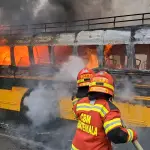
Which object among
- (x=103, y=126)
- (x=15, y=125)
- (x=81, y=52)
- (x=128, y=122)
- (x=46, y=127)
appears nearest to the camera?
(x=103, y=126)

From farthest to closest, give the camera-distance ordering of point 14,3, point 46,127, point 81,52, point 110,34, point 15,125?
point 14,3 → point 15,125 → point 46,127 → point 81,52 → point 110,34

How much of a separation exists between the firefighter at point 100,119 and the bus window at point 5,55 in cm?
595

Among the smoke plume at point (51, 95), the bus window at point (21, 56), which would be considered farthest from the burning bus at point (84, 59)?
the smoke plume at point (51, 95)

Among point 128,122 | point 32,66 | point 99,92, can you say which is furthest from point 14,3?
point 99,92

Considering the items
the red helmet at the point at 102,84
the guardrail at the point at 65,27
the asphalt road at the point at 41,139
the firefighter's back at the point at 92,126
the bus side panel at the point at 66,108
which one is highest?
the guardrail at the point at 65,27

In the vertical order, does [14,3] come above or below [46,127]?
above

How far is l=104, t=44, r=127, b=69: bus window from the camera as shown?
254 inches

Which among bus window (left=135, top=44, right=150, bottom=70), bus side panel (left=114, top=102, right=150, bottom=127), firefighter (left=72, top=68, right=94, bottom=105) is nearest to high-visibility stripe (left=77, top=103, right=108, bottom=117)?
firefighter (left=72, top=68, right=94, bottom=105)

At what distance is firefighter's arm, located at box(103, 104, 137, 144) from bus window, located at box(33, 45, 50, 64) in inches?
201

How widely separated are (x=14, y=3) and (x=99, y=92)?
38.7ft

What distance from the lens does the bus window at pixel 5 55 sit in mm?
8859

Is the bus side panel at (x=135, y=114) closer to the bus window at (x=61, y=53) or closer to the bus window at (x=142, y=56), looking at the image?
the bus window at (x=142, y=56)

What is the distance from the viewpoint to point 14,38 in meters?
8.80

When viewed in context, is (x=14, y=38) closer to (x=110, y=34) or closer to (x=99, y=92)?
(x=110, y=34)
